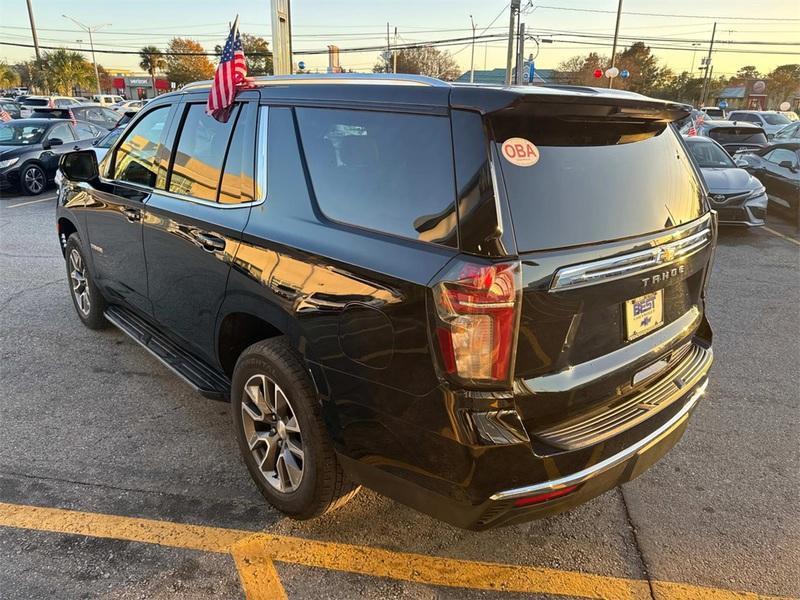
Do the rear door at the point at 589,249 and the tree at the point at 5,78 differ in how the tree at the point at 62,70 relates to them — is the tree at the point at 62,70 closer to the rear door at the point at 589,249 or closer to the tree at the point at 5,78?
the tree at the point at 5,78

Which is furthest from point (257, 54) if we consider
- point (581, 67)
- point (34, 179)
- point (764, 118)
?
point (34, 179)

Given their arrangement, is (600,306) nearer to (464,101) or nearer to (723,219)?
(464,101)

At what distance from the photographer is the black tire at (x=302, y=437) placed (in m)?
2.32

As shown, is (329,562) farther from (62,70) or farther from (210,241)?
(62,70)

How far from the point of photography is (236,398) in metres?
2.80

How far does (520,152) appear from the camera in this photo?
1897mm

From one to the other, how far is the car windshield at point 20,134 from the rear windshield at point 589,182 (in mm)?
13370

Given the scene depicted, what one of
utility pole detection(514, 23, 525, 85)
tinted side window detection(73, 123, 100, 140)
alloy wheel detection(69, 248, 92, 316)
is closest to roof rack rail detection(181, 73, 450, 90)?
alloy wheel detection(69, 248, 92, 316)

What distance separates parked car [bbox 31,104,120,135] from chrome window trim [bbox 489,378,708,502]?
48.9 feet

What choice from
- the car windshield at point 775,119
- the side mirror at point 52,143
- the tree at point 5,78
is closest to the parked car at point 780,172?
the side mirror at point 52,143

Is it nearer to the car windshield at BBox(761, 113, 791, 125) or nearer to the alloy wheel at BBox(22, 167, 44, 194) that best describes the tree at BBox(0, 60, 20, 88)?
the alloy wheel at BBox(22, 167, 44, 194)

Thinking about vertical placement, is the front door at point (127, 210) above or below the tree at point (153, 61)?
below

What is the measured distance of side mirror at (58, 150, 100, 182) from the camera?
4285 mm

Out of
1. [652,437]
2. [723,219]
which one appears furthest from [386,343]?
[723,219]
